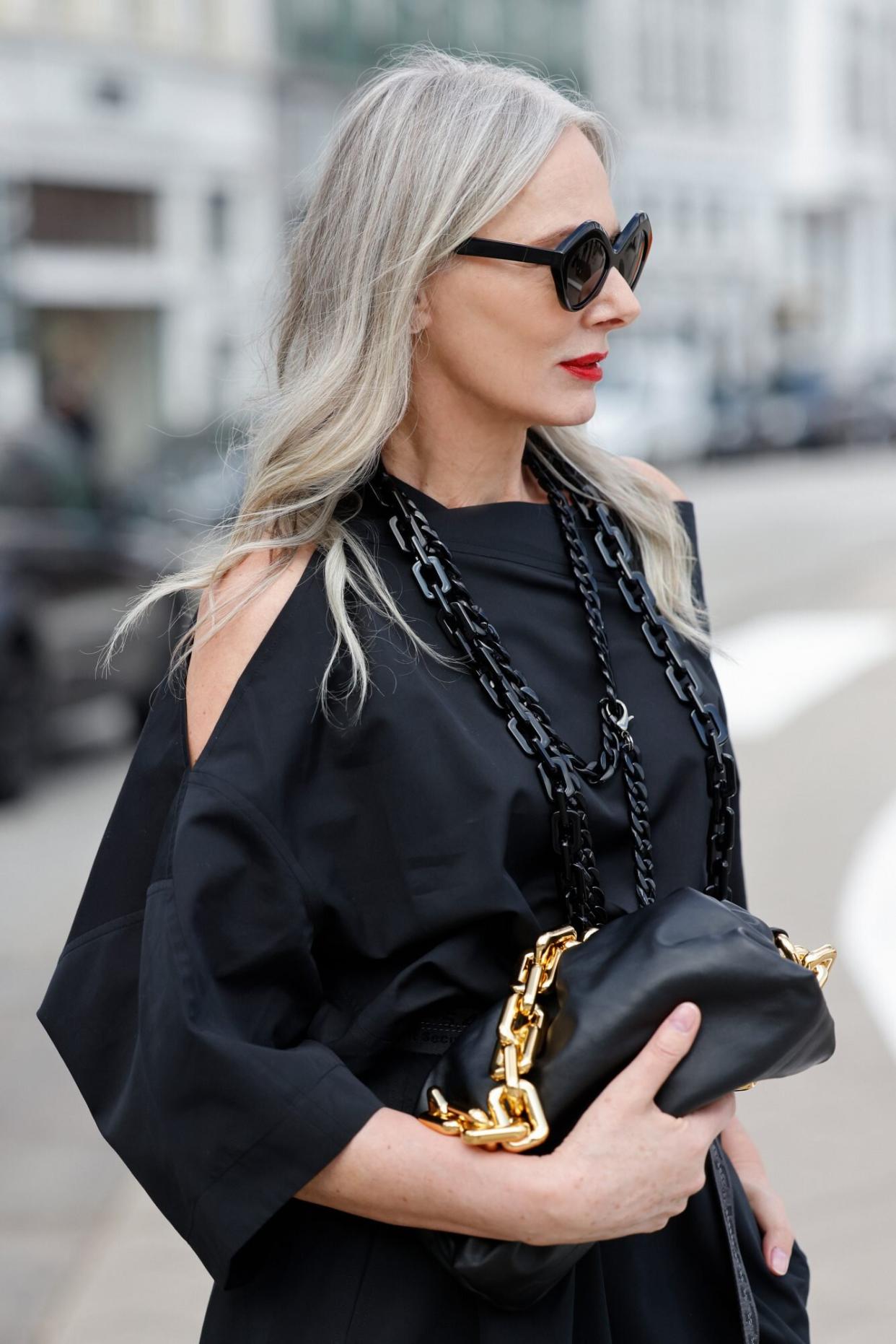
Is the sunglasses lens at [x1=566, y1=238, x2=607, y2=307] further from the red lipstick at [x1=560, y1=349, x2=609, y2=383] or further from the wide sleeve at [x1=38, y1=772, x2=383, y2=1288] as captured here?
the wide sleeve at [x1=38, y1=772, x2=383, y2=1288]

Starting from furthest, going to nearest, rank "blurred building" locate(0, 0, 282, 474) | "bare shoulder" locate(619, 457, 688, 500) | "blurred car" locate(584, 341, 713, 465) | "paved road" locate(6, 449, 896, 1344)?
"blurred building" locate(0, 0, 282, 474) → "blurred car" locate(584, 341, 713, 465) → "paved road" locate(6, 449, 896, 1344) → "bare shoulder" locate(619, 457, 688, 500)

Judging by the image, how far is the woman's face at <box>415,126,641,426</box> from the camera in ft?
6.38

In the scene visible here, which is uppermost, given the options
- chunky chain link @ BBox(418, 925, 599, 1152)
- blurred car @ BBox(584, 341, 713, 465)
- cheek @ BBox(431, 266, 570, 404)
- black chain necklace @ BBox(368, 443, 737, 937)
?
cheek @ BBox(431, 266, 570, 404)

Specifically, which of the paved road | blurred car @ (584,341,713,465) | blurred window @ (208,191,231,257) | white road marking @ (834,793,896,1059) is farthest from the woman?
blurred window @ (208,191,231,257)

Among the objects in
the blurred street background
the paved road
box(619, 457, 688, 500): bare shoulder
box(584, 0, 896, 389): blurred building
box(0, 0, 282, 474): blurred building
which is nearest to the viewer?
box(619, 457, 688, 500): bare shoulder

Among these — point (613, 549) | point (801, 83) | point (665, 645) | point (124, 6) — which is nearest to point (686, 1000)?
point (665, 645)

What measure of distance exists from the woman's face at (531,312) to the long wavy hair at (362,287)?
0.03 m

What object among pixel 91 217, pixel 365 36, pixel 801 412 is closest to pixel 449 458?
pixel 91 217

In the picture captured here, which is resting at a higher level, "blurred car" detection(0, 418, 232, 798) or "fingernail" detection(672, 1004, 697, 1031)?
"fingernail" detection(672, 1004, 697, 1031)

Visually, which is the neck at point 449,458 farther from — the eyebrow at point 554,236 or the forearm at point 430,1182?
the forearm at point 430,1182

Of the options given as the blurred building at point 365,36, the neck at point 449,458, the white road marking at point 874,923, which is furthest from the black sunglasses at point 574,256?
the blurred building at point 365,36

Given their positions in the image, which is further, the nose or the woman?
the nose

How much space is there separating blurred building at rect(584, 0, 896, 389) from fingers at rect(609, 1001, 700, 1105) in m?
39.2

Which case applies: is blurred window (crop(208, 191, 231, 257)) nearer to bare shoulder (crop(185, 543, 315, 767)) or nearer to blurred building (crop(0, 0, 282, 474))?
blurred building (crop(0, 0, 282, 474))
